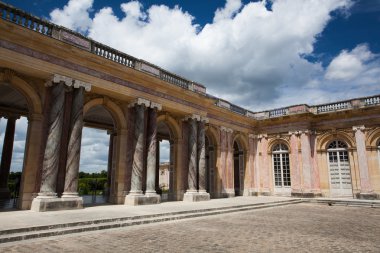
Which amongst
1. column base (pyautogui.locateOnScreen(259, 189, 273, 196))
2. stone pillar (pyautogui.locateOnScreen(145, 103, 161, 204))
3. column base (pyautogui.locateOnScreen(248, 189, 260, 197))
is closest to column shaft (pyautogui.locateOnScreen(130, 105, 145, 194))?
stone pillar (pyautogui.locateOnScreen(145, 103, 161, 204))

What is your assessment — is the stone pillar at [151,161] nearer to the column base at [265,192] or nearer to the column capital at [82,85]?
the column capital at [82,85]

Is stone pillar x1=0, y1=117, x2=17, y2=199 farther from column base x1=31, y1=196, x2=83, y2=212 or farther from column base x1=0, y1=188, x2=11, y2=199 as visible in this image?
column base x1=31, y1=196, x2=83, y2=212

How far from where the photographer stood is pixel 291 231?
24.2 feet

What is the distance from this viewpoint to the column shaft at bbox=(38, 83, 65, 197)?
1005 centimetres

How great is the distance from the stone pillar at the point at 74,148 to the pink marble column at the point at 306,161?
15537 mm

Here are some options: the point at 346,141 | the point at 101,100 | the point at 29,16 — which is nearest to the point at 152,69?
the point at 101,100

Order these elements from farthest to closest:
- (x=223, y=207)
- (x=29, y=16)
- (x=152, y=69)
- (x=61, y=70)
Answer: (x=152, y=69) < (x=223, y=207) < (x=61, y=70) < (x=29, y=16)

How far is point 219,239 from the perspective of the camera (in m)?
6.29

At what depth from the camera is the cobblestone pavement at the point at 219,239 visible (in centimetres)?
543

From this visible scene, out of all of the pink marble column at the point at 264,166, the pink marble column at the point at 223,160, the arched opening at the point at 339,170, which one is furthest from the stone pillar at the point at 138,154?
the arched opening at the point at 339,170

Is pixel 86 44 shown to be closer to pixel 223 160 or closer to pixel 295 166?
pixel 223 160

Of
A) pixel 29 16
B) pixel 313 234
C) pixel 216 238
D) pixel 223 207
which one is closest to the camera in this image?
pixel 216 238

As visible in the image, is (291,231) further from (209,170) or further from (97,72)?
(209,170)

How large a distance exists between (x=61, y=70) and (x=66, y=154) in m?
3.34
